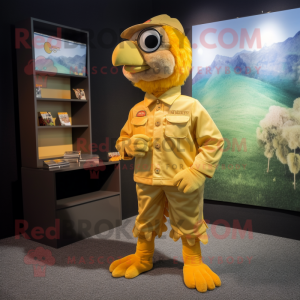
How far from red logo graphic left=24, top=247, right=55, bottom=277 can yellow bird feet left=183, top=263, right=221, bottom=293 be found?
1.01m

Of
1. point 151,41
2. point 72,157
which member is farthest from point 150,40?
point 72,157

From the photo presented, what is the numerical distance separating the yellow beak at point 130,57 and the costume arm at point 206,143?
0.43 metres

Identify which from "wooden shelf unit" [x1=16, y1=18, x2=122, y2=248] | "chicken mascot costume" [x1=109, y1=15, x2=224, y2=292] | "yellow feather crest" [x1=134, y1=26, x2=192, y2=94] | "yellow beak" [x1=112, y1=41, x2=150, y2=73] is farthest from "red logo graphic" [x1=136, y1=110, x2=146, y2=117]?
"wooden shelf unit" [x1=16, y1=18, x2=122, y2=248]

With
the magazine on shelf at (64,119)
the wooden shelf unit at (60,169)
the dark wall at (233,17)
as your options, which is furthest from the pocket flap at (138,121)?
the dark wall at (233,17)

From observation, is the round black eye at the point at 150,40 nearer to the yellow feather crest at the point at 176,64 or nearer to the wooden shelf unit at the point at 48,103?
the yellow feather crest at the point at 176,64

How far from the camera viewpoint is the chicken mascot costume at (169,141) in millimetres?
1989

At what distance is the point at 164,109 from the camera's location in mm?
2115

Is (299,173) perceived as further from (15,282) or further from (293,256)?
(15,282)

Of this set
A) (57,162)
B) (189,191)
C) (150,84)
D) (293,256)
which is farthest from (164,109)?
(293,256)

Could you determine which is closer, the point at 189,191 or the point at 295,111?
the point at 189,191

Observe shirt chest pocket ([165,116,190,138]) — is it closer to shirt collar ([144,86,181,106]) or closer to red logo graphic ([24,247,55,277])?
shirt collar ([144,86,181,106])

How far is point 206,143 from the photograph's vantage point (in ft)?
6.73

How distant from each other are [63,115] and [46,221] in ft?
3.30

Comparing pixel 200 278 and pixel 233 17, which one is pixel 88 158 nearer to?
pixel 200 278
